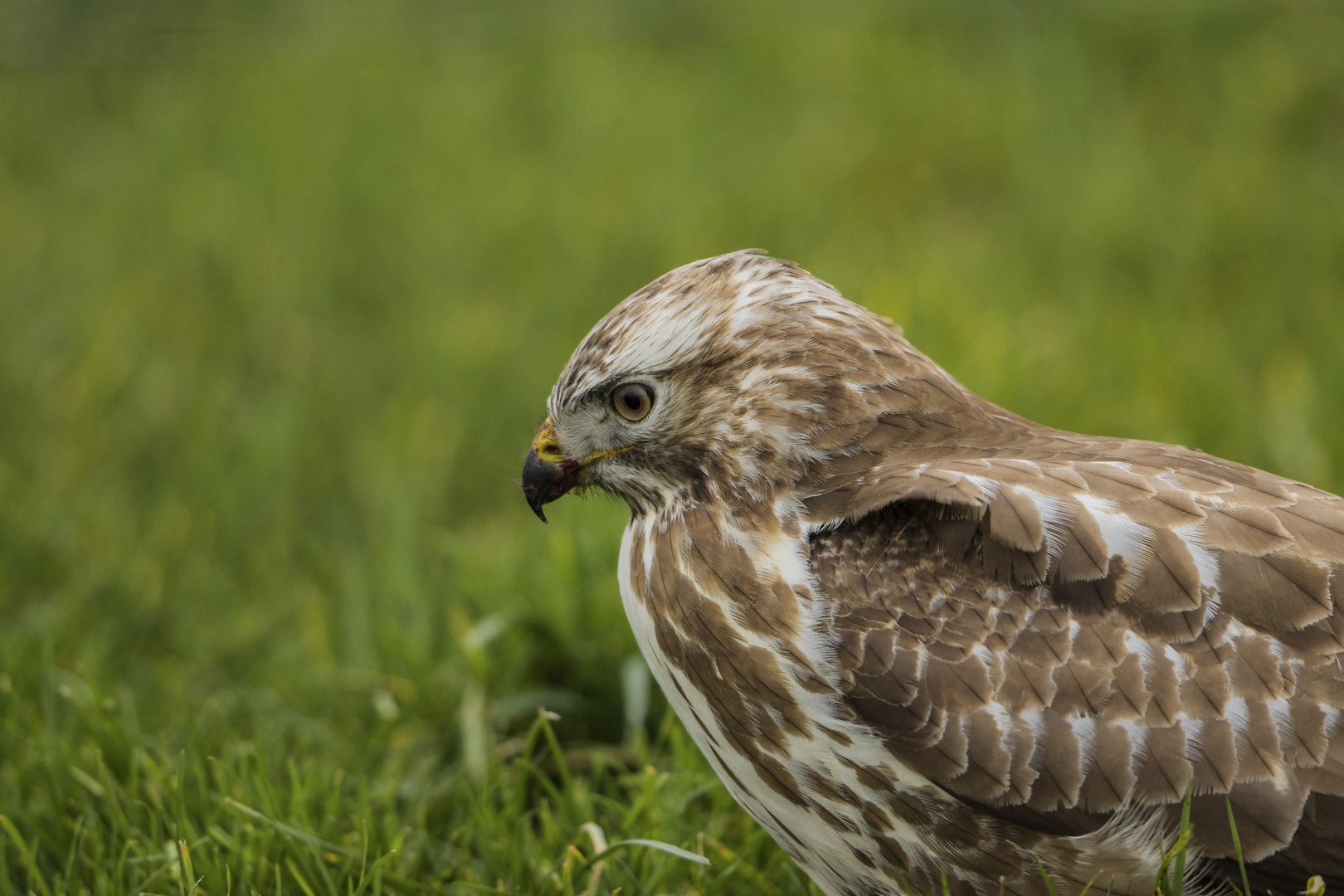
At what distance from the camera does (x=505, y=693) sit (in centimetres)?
446

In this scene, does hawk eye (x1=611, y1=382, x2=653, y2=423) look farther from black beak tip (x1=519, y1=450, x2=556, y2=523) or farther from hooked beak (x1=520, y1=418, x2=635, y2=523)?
black beak tip (x1=519, y1=450, x2=556, y2=523)

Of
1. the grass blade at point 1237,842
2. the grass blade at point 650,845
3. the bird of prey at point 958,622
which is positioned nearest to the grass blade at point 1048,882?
the bird of prey at point 958,622

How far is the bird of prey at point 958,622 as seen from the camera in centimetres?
264

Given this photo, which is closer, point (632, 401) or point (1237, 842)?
point (1237, 842)

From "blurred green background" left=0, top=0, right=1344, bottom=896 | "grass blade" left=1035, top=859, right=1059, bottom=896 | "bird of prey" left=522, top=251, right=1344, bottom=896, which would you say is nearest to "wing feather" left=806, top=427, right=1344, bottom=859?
"bird of prey" left=522, top=251, right=1344, bottom=896

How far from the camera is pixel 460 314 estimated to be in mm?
7078

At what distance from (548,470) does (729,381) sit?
571 millimetres

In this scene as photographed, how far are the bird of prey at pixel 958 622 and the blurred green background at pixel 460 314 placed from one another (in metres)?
0.82

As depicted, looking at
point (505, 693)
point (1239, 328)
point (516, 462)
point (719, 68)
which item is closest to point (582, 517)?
point (505, 693)

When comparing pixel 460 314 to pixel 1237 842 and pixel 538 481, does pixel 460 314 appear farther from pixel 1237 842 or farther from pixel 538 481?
pixel 1237 842

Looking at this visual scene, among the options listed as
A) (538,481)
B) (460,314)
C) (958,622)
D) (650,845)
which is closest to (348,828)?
(650,845)

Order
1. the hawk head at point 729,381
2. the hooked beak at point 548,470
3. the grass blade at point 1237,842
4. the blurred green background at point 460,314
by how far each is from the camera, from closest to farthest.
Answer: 1. the grass blade at point 1237,842
2. the hawk head at point 729,381
3. the hooked beak at point 548,470
4. the blurred green background at point 460,314

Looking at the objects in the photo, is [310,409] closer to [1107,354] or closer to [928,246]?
[928,246]

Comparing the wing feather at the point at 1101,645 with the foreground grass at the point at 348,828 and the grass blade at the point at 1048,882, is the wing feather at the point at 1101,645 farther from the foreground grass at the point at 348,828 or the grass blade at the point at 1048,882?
the foreground grass at the point at 348,828
